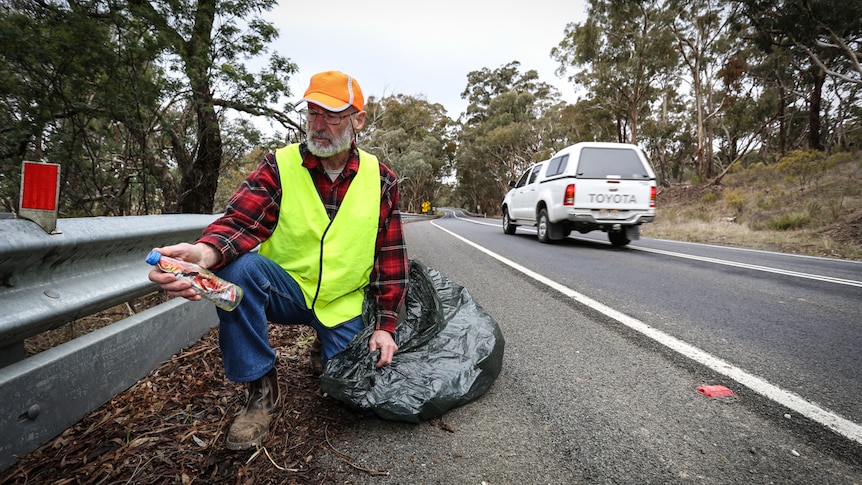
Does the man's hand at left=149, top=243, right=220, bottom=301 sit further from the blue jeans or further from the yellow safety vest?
the yellow safety vest

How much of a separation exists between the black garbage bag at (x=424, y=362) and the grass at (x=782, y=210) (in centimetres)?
890

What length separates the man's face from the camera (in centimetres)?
189

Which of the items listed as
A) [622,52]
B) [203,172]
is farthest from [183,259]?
[622,52]

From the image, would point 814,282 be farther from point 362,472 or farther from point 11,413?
point 11,413

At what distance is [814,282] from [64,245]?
6354 millimetres

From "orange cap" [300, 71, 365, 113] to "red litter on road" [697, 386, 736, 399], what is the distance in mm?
2168

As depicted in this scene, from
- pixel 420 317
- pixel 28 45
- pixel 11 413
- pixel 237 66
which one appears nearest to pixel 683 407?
pixel 420 317

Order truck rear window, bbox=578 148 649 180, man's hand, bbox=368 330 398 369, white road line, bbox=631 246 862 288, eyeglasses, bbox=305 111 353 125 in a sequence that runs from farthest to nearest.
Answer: truck rear window, bbox=578 148 649 180 < white road line, bbox=631 246 862 288 < eyeglasses, bbox=305 111 353 125 < man's hand, bbox=368 330 398 369

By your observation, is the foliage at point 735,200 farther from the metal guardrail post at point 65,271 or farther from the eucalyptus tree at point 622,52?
the metal guardrail post at point 65,271

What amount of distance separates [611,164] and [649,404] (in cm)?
654

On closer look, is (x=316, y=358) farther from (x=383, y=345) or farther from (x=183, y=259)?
(x=183, y=259)

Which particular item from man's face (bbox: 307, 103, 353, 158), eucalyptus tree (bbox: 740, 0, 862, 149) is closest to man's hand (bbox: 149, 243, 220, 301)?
man's face (bbox: 307, 103, 353, 158)

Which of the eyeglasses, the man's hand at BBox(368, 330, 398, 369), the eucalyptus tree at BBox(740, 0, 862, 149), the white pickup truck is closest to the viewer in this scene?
the man's hand at BBox(368, 330, 398, 369)

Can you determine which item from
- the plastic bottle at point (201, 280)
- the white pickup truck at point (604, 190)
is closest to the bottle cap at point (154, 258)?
the plastic bottle at point (201, 280)
